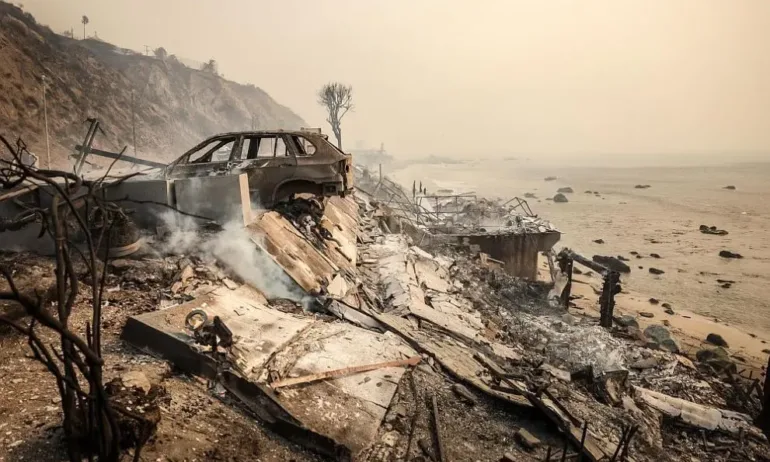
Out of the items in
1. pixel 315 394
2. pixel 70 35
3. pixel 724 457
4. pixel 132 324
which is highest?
pixel 70 35

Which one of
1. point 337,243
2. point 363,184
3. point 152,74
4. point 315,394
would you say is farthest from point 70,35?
point 315,394

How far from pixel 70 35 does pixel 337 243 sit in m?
55.3

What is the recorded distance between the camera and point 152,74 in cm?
4494

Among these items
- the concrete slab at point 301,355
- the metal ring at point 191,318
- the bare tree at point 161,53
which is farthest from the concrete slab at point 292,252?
the bare tree at point 161,53

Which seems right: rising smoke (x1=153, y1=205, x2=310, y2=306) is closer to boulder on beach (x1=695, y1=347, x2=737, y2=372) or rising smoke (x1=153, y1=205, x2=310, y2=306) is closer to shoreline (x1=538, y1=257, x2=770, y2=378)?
boulder on beach (x1=695, y1=347, x2=737, y2=372)

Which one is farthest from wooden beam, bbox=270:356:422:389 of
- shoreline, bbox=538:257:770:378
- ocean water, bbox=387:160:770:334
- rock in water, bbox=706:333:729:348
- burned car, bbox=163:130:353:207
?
ocean water, bbox=387:160:770:334

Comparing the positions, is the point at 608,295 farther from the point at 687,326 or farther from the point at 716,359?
the point at 687,326

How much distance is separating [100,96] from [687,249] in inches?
1471

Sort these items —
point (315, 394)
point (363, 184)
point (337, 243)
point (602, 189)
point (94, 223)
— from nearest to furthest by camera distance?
point (315, 394) → point (94, 223) → point (337, 243) → point (363, 184) → point (602, 189)

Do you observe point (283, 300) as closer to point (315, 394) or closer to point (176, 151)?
point (315, 394)

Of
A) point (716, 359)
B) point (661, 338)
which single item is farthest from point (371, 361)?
point (661, 338)

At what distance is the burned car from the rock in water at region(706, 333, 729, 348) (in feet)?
34.4

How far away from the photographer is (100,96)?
30.8 metres

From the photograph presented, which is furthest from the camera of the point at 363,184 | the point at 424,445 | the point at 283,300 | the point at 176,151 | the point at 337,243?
the point at 176,151
